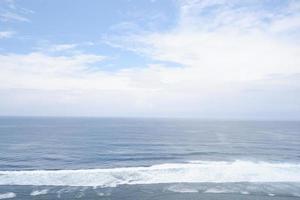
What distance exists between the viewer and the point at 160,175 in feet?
149

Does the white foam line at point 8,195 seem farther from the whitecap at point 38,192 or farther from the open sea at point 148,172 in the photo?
the whitecap at point 38,192

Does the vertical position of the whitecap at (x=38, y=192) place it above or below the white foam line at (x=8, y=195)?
below

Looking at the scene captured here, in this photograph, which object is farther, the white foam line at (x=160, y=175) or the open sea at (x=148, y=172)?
the white foam line at (x=160, y=175)

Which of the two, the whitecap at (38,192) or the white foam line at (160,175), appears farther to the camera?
the white foam line at (160,175)

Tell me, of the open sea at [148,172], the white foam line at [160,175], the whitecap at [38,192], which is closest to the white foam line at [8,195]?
the open sea at [148,172]

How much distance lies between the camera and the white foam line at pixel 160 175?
135ft

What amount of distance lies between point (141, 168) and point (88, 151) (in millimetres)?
20253

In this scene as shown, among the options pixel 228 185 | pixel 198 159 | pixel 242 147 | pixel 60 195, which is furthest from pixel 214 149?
pixel 60 195

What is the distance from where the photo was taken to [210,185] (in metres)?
40.0

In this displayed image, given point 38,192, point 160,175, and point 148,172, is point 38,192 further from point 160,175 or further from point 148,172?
point 160,175

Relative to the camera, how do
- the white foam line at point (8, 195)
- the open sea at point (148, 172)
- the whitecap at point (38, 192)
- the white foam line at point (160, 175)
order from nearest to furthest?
the white foam line at point (8, 195), the whitecap at point (38, 192), the open sea at point (148, 172), the white foam line at point (160, 175)

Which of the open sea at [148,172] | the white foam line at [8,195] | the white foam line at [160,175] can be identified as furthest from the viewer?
the white foam line at [160,175]

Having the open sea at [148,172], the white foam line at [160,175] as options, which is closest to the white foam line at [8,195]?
the open sea at [148,172]

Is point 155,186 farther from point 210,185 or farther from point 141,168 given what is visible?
point 141,168
